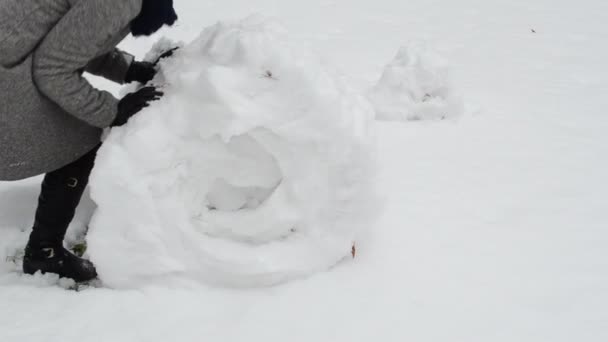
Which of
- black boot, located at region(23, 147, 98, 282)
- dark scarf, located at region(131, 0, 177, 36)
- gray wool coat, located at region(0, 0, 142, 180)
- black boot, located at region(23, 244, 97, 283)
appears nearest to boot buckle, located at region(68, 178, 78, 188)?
black boot, located at region(23, 147, 98, 282)

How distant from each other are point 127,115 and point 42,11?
1.35 ft

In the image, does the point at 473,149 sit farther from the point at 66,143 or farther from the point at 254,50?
the point at 66,143

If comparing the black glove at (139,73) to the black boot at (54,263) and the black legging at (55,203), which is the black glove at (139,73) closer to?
the black legging at (55,203)

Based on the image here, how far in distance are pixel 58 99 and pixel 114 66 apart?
597 mm

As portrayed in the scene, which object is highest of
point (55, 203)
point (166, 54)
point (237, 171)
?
point (166, 54)

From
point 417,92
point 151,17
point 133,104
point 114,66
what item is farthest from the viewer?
point 417,92

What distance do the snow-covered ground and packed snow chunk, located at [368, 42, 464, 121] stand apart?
162mm

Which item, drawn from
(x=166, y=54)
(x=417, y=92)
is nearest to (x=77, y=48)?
(x=166, y=54)

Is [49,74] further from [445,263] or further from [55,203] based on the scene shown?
[445,263]

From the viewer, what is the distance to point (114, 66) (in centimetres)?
218

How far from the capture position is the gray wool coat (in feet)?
4.99

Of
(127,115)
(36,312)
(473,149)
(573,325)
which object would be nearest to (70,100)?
(127,115)

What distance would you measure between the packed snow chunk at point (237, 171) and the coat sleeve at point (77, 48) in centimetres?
20

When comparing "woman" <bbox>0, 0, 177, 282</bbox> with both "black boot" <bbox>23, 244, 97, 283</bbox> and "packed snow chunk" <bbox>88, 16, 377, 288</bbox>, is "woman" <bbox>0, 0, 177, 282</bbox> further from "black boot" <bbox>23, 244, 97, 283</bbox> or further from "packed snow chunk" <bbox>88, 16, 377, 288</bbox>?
"packed snow chunk" <bbox>88, 16, 377, 288</bbox>
